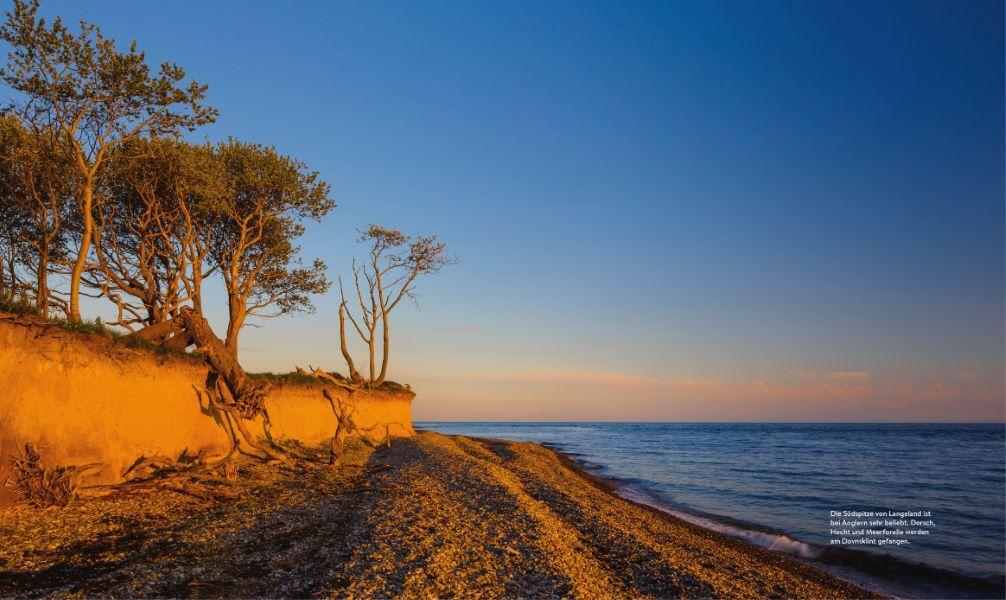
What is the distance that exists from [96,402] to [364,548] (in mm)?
9817

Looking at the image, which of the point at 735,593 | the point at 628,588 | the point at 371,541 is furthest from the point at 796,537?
the point at 371,541

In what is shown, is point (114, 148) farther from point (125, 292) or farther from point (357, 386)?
point (357, 386)

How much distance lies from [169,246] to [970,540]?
1503 inches

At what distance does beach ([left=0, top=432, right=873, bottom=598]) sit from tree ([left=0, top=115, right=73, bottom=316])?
13013 millimetres

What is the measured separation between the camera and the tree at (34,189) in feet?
67.0

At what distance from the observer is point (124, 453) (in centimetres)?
1399

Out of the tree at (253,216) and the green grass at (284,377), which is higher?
the tree at (253,216)

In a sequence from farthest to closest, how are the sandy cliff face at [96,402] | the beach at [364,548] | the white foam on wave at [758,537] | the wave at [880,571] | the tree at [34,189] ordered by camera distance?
1. the tree at [34,189]
2. the white foam on wave at [758,537]
3. the wave at [880,571]
4. the sandy cliff face at [96,402]
5. the beach at [364,548]

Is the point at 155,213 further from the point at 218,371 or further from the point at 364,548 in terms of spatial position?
Answer: the point at 364,548

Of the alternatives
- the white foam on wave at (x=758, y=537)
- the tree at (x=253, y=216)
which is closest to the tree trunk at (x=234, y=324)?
the tree at (x=253, y=216)

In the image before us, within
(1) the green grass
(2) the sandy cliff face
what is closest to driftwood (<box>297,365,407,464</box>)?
(1) the green grass

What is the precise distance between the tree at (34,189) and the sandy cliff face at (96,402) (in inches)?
287

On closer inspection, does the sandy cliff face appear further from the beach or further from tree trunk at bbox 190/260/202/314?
tree trunk at bbox 190/260/202/314

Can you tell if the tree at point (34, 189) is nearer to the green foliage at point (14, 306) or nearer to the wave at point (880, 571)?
the green foliage at point (14, 306)
